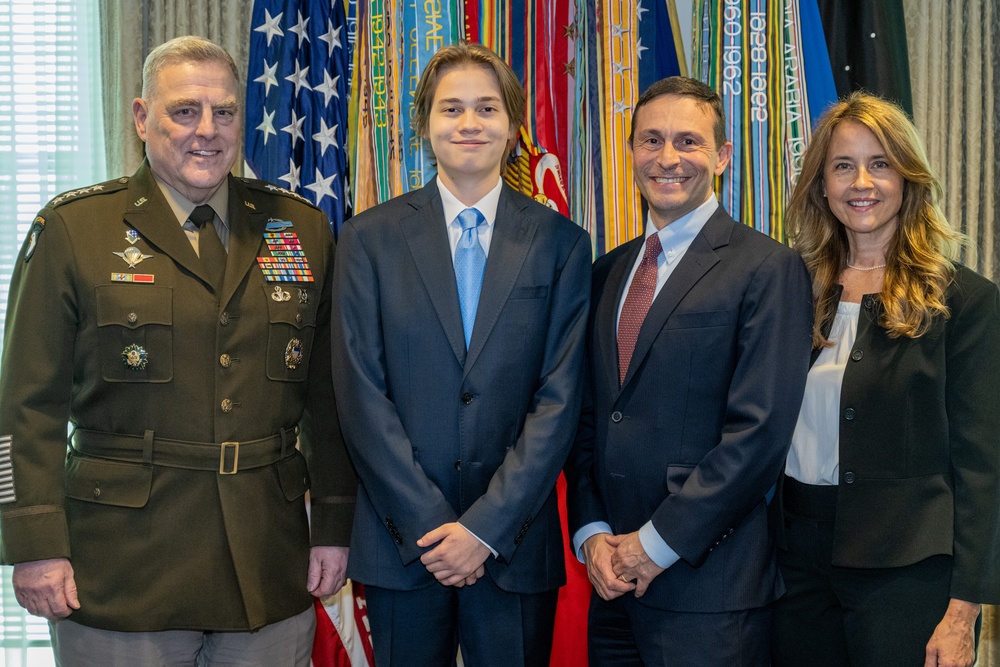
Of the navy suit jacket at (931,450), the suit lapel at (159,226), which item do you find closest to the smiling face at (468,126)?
the suit lapel at (159,226)

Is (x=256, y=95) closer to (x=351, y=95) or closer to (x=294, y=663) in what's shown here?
(x=351, y=95)

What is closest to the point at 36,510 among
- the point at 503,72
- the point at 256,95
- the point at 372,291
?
the point at 372,291

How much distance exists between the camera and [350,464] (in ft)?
7.29

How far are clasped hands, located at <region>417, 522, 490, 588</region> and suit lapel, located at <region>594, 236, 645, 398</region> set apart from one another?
0.46 meters

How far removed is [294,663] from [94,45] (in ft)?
8.30

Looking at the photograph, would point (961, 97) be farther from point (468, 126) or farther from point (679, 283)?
point (468, 126)

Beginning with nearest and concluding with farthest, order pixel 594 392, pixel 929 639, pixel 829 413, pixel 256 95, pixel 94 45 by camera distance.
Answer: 1. pixel 929 639
2. pixel 829 413
3. pixel 594 392
4. pixel 256 95
5. pixel 94 45

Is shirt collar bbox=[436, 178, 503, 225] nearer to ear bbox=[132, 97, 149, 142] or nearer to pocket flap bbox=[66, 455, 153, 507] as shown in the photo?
ear bbox=[132, 97, 149, 142]

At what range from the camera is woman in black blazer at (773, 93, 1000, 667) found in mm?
1867

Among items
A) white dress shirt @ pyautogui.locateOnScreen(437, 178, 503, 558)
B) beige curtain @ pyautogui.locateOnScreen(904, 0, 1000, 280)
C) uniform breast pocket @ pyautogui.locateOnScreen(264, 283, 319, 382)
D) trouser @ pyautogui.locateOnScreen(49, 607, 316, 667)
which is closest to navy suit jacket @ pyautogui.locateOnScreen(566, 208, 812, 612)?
white dress shirt @ pyautogui.locateOnScreen(437, 178, 503, 558)

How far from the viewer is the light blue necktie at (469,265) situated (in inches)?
81.3

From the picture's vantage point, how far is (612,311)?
2.15 m

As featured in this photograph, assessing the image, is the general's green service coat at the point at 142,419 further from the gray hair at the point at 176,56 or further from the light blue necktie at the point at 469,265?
the light blue necktie at the point at 469,265

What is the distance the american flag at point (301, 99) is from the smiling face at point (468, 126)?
3.67 feet
